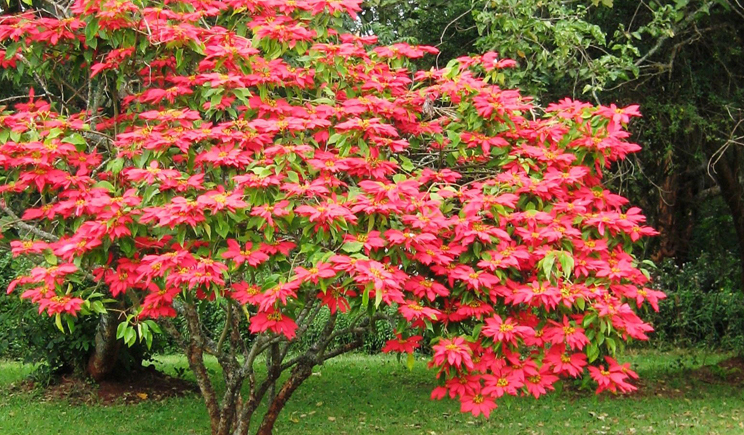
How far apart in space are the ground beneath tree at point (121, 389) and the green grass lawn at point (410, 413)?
14cm

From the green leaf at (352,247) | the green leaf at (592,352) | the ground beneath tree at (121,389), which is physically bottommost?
the ground beneath tree at (121,389)

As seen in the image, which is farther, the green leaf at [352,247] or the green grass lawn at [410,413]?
the green grass lawn at [410,413]

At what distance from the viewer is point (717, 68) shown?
7980 millimetres

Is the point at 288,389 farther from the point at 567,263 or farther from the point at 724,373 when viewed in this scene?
the point at 724,373

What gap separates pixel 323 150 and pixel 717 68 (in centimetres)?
491

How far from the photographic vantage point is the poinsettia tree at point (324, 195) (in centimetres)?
388

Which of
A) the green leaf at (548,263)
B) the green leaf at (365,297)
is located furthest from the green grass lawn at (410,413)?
the green leaf at (365,297)

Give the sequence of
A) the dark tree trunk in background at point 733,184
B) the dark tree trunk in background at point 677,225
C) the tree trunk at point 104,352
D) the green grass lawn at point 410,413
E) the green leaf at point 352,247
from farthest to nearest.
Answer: the dark tree trunk in background at point 677,225 → the dark tree trunk in background at point 733,184 → the tree trunk at point 104,352 → the green grass lawn at point 410,413 → the green leaf at point 352,247

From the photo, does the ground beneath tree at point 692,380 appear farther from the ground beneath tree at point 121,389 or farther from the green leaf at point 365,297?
the green leaf at point 365,297

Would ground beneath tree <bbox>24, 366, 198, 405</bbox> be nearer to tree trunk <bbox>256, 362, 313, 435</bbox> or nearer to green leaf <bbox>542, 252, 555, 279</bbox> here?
tree trunk <bbox>256, 362, 313, 435</bbox>

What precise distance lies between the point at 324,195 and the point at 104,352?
5215 millimetres

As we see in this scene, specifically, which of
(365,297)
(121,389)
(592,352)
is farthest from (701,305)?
(365,297)

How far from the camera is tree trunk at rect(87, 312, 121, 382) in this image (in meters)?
8.21

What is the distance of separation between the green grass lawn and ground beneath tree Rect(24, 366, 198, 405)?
0.14m
